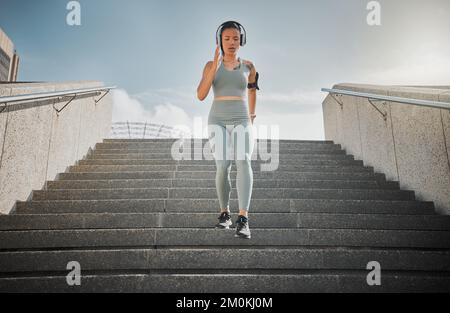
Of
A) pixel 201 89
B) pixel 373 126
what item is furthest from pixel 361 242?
pixel 373 126

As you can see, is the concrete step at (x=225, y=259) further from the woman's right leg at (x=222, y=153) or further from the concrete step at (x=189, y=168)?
the concrete step at (x=189, y=168)

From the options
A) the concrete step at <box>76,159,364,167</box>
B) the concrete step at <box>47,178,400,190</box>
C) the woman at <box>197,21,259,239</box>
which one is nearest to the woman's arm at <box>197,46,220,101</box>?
the woman at <box>197,21,259,239</box>

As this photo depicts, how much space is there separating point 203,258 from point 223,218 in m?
0.38

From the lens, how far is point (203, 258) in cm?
253

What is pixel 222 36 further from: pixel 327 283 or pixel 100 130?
pixel 100 130

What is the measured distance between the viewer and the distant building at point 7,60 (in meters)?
67.6

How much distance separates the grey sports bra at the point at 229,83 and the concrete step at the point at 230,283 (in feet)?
5.05

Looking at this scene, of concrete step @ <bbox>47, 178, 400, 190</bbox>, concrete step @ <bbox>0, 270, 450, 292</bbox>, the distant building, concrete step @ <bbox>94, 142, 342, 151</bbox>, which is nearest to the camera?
concrete step @ <bbox>0, 270, 450, 292</bbox>

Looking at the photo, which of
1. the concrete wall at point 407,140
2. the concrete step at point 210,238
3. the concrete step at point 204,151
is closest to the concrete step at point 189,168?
the concrete wall at point 407,140

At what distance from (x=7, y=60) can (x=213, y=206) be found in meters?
90.0

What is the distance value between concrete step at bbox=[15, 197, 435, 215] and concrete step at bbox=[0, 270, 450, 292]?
1.08 m

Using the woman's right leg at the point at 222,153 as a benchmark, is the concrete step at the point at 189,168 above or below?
above

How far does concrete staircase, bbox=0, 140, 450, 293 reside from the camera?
231 centimetres

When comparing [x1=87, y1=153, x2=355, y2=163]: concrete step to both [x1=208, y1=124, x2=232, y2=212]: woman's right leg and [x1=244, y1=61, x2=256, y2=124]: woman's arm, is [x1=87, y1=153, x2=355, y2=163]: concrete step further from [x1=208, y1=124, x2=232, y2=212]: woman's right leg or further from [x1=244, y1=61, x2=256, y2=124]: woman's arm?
[x1=208, y1=124, x2=232, y2=212]: woman's right leg
